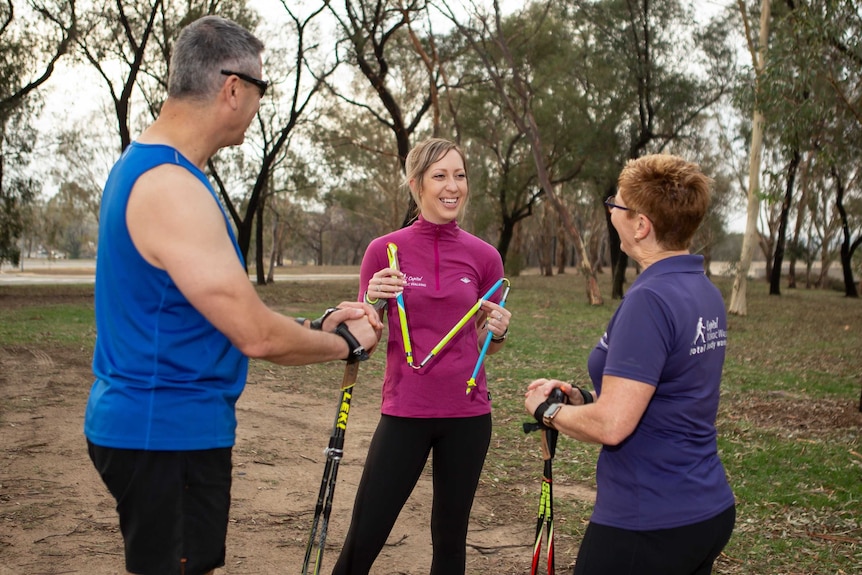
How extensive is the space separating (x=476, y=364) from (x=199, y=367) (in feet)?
5.44

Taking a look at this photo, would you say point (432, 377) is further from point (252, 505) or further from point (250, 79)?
point (252, 505)

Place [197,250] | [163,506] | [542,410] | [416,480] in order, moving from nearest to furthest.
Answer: [197,250]
[163,506]
[542,410]
[416,480]

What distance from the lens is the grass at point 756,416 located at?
5.38 meters

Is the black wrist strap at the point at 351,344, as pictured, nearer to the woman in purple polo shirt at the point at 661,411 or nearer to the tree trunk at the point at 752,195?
the woman in purple polo shirt at the point at 661,411

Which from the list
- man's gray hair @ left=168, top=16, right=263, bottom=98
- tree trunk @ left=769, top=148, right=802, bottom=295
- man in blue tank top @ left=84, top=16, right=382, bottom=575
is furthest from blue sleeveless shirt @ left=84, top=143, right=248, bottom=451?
tree trunk @ left=769, top=148, right=802, bottom=295

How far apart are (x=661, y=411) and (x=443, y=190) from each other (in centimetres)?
170

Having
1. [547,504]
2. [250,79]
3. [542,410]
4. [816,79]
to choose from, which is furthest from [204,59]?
[816,79]

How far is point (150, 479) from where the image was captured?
7.30 feet

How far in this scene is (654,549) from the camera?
237 centimetres

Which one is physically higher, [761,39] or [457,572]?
[761,39]

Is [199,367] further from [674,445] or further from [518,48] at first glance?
[518,48]

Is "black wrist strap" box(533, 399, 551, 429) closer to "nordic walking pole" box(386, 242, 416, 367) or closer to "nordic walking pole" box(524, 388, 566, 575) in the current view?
"nordic walking pole" box(524, 388, 566, 575)

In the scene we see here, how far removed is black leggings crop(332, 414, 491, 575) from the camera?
3416 mm

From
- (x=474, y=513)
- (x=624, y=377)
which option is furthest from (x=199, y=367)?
(x=474, y=513)
